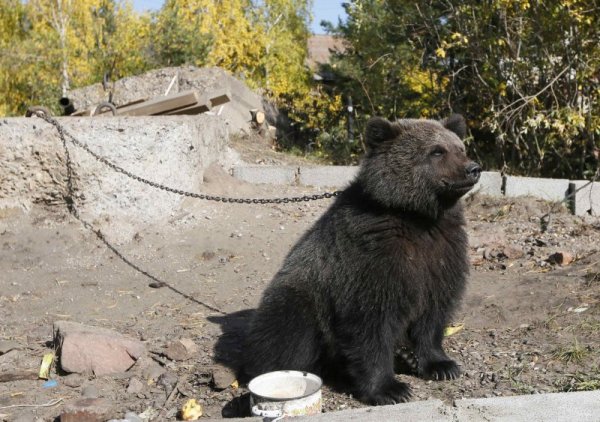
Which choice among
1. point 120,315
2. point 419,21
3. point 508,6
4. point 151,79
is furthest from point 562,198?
point 151,79

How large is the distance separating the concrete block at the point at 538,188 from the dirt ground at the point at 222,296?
1.40ft

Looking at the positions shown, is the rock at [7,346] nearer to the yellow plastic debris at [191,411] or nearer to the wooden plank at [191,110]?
the yellow plastic debris at [191,411]

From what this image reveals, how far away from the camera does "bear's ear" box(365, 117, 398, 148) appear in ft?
16.6

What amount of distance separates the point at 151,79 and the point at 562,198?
9.00 meters

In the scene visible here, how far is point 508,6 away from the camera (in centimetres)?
1075

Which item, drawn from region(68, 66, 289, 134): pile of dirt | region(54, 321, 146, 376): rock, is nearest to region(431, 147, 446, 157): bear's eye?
region(54, 321, 146, 376): rock

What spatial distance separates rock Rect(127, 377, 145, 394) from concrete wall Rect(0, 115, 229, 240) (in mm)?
4058

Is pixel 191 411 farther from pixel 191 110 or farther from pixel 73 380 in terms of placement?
pixel 191 110

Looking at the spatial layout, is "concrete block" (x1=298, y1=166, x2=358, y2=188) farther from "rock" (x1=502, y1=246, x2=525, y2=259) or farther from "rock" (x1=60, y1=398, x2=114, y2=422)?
"rock" (x1=60, y1=398, x2=114, y2=422)

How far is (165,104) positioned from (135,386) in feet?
21.1

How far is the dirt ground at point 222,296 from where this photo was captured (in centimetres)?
521

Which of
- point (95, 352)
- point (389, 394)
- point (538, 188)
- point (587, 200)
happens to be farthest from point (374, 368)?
point (538, 188)

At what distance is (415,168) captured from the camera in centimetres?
499

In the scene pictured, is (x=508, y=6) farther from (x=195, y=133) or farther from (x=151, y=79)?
(x=151, y=79)
